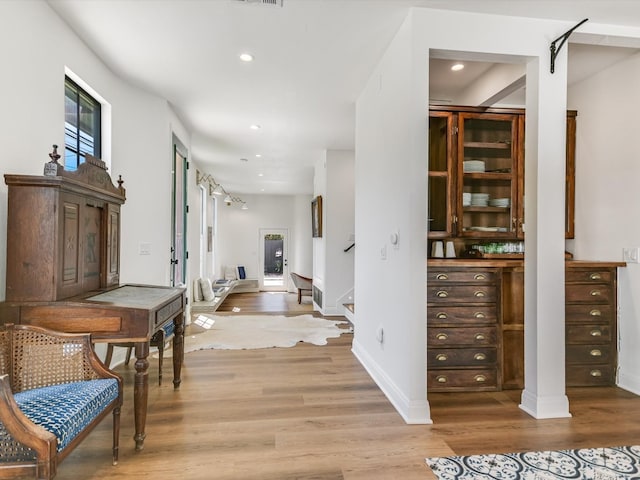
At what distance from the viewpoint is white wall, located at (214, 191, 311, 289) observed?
10398 mm

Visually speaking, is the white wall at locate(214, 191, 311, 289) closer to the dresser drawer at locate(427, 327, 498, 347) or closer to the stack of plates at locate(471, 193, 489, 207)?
the stack of plates at locate(471, 193, 489, 207)

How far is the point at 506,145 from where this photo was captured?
10.8 feet

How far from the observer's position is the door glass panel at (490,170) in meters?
3.26

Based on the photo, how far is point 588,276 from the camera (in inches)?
118

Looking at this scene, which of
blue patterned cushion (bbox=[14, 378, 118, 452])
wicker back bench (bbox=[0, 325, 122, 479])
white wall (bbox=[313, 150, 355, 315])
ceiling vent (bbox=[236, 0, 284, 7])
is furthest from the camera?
white wall (bbox=[313, 150, 355, 315])

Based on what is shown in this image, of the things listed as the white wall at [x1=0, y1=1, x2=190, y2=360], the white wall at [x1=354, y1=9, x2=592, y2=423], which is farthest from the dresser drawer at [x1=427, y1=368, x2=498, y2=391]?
the white wall at [x1=0, y1=1, x2=190, y2=360]

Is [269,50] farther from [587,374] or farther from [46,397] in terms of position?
[587,374]

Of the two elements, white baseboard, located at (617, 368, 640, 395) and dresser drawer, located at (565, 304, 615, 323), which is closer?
white baseboard, located at (617, 368, 640, 395)

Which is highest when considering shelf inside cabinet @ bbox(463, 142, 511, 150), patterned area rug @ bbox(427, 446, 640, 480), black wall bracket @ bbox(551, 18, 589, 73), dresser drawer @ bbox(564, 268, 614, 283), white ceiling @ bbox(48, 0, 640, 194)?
white ceiling @ bbox(48, 0, 640, 194)

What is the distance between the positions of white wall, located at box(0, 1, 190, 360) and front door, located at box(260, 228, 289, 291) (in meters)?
5.94

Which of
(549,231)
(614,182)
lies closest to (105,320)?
(549,231)

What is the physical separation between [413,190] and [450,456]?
1596 mm

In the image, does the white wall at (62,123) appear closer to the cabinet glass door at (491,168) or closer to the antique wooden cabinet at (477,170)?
the antique wooden cabinet at (477,170)

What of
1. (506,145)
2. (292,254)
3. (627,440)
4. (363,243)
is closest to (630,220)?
(506,145)
